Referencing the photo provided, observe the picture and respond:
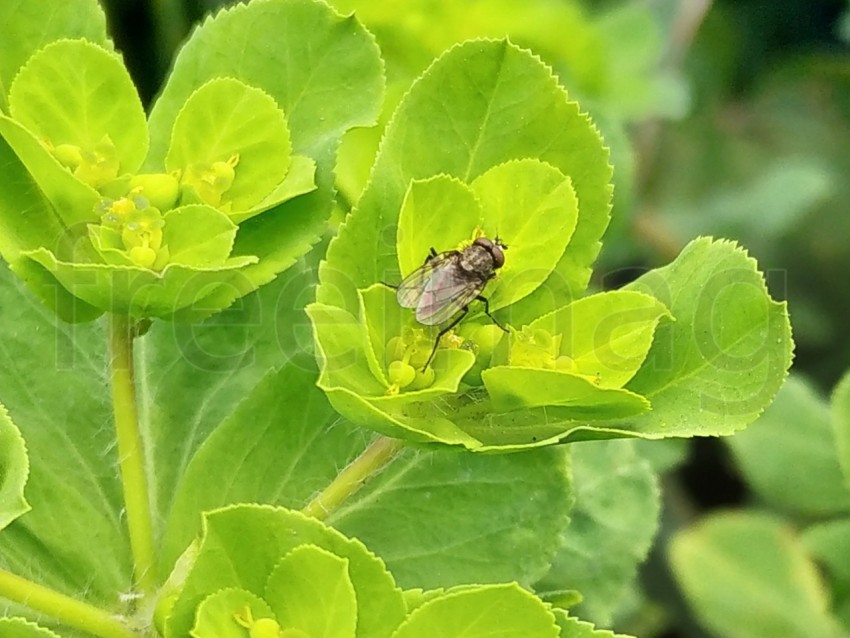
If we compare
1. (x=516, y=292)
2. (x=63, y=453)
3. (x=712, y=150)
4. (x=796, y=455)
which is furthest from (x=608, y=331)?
(x=712, y=150)

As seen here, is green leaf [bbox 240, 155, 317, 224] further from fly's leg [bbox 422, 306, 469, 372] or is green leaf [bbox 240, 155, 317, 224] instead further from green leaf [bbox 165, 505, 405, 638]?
green leaf [bbox 165, 505, 405, 638]

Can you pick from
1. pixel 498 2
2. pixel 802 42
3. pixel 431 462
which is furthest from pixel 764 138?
pixel 431 462

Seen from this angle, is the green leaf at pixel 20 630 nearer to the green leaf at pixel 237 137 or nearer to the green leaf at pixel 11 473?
the green leaf at pixel 11 473

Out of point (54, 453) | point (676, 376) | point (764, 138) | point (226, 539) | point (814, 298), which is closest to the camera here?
point (226, 539)

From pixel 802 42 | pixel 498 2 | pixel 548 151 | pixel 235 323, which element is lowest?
pixel 802 42

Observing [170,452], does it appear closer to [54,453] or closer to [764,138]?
[54,453]

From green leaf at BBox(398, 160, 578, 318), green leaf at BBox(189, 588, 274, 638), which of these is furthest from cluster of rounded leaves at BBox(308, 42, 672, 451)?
green leaf at BBox(189, 588, 274, 638)
